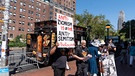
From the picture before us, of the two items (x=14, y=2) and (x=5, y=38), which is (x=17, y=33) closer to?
(x=14, y=2)

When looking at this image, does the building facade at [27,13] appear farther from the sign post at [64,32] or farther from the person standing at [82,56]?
the sign post at [64,32]

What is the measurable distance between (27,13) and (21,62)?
2589 inches

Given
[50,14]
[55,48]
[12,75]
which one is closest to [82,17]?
[50,14]

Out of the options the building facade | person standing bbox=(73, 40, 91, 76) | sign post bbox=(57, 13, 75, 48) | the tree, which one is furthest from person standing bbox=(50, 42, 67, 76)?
the building facade

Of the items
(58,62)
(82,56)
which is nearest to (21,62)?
(82,56)

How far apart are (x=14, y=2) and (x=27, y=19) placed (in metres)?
8.41

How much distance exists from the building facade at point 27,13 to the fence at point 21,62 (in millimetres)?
50753

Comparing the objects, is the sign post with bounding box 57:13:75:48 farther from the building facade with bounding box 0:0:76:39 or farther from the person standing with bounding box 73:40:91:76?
the building facade with bounding box 0:0:76:39

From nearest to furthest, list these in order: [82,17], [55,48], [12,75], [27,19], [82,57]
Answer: [55,48] → [82,57] → [12,75] → [82,17] → [27,19]

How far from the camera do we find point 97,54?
8.28 meters

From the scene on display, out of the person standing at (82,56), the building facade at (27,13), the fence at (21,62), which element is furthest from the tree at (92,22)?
the person standing at (82,56)

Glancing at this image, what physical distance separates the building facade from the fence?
50.8m

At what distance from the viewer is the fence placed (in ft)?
43.7

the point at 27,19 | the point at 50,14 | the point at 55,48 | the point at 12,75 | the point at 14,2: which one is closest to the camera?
the point at 55,48
